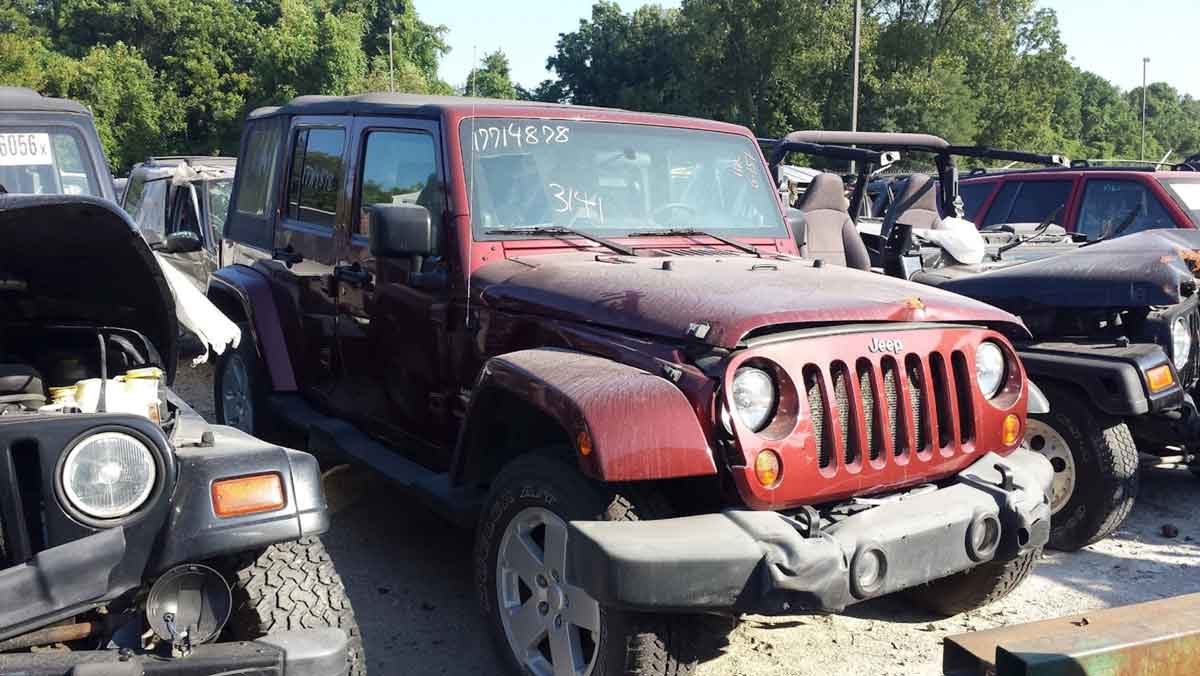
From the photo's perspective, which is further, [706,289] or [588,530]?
[706,289]

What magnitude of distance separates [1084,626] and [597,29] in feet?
191

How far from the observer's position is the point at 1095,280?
5.10m

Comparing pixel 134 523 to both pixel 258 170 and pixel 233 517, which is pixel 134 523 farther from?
pixel 258 170

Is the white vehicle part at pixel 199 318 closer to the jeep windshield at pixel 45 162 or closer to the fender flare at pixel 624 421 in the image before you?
the fender flare at pixel 624 421

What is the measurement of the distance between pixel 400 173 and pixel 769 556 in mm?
2577

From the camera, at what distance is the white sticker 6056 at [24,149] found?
4293 millimetres

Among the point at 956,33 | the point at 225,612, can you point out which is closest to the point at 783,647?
the point at 225,612

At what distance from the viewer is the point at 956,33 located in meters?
36.2

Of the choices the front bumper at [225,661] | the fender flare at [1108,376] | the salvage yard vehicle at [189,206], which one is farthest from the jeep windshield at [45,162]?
the salvage yard vehicle at [189,206]

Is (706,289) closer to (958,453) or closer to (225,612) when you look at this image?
(958,453)

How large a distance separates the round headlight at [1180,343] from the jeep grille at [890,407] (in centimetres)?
219

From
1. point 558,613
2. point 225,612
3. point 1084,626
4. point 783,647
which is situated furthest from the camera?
point 783,647

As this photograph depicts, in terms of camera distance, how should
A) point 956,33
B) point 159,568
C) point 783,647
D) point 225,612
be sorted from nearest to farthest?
point 159,568 → point 225,612 → point 783,647 → point 956,33

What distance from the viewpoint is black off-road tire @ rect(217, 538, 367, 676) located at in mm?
2816
